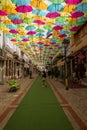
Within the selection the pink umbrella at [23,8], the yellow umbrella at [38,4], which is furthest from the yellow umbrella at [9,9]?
the yellow umbrella at [38,4]

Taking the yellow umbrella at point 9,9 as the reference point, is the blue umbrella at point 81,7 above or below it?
above

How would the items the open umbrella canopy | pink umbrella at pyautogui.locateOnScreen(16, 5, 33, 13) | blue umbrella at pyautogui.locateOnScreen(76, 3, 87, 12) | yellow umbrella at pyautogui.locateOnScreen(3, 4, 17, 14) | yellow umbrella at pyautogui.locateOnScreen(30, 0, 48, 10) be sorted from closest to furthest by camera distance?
yellow umbrella at pyautogui.locateOnScreen(30, 0, 48, 10) < the open umbrella canopy < pink umbrella at pyautogui.locateOnScreen(16, 5, 33, 13) < yellow umbrella at pyautogui.locateOnScreen(3, 4, 17, 14) < blue umbrella at pyautogui.locateOnScreen(76, 3, 87, 12)

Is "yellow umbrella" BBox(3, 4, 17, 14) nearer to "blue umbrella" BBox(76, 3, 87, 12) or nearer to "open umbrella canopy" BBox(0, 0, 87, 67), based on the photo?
"open umbrella canopy" BBox(0, 0, 87, 67)

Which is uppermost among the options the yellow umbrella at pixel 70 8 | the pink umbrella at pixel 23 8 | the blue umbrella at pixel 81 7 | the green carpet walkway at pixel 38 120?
the blue umbrella at pixel 81 7

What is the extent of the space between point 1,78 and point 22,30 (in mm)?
7112

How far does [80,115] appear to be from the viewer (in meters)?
9.29

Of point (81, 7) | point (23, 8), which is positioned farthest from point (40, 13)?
point (81, 7)

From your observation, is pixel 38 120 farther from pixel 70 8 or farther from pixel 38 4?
pixel 70 8

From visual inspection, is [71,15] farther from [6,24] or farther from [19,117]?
[19,117]

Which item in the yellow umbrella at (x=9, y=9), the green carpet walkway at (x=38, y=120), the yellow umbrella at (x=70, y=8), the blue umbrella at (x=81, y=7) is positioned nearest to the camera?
the green carpet walkway at (x=38, y=120)

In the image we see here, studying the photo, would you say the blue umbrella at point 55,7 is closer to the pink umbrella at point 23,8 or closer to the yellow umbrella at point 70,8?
the yellow umbrella at point 70,8

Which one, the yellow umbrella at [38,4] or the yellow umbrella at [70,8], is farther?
the yellow umbrella at [70,8]

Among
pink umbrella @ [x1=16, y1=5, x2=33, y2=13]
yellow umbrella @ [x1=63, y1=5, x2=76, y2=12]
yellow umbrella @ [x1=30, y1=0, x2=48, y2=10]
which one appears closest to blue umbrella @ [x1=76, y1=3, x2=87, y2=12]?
yellow umbrella @ [x1=63, y1=5, x2=76, y2=12]

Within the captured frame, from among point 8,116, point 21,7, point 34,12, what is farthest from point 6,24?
point 8,116
